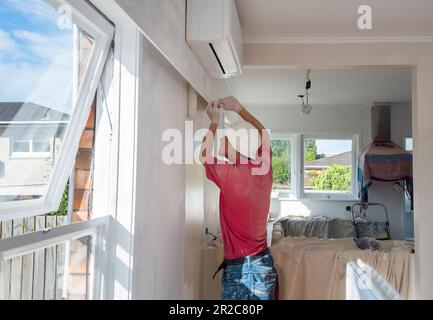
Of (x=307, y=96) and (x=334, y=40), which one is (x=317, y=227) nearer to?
(x=307, y=96)

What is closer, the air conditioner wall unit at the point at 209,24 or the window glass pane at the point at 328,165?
the air conditioner wall unit at the point at 209,24

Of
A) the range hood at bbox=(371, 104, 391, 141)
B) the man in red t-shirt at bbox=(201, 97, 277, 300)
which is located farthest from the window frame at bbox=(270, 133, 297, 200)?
the man in red t-shirt at bbox=(201, 97, 277, 300)

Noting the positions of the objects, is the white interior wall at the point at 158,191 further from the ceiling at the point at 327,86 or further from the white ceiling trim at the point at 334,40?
the ceiling at the point at 327,86

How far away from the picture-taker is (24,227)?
3.28ft

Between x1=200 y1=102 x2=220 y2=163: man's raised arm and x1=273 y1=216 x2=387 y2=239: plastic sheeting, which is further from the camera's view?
x1=273 y1=216 x2=387 y2=239: plastic sheeting

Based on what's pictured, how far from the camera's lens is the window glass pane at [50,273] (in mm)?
912

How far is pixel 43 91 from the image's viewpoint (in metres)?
1.02

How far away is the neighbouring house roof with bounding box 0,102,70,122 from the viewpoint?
35.5 inches

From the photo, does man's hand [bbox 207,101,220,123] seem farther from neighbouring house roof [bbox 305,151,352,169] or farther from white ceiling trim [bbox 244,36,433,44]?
neighbouring house roof [bbox 305,151,352,169]

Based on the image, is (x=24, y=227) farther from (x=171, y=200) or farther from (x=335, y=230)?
(x=335, y=230)

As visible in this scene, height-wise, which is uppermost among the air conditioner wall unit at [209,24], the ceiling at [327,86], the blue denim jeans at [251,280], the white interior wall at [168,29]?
the ceiling at [327,86]

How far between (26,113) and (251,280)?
1.55m

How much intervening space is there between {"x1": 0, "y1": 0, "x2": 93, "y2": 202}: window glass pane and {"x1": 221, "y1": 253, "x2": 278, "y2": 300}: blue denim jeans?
51.5 inches

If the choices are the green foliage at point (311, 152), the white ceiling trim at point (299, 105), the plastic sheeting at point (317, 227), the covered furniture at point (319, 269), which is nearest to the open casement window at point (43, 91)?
the covered furniture at point (319, 269)
